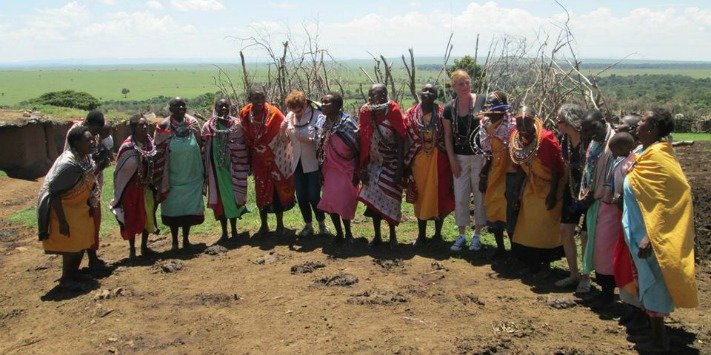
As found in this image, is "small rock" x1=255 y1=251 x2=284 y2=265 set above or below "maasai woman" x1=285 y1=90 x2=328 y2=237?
below

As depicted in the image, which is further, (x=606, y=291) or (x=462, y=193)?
(x=462, y=193)

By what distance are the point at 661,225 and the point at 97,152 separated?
16.2 ft

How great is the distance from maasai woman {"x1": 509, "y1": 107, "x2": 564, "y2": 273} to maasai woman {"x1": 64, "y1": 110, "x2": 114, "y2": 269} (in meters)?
3.79

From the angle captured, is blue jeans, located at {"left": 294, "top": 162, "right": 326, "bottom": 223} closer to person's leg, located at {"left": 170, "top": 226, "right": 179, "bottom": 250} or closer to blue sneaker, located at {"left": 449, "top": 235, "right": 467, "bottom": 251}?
person's leg, located at {"left": 170, "top": 226, "right": 179, "bottom": 250}

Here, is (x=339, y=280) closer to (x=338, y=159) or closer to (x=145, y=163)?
(x=338, y=159)

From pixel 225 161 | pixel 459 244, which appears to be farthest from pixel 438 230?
pixel 225 161

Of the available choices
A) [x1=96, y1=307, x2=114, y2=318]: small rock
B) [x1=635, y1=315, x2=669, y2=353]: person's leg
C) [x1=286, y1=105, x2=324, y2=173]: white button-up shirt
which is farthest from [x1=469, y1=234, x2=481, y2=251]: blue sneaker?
[x1=96, y1=307, x2=114, y2=318]: small rock

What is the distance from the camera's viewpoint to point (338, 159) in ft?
20.9

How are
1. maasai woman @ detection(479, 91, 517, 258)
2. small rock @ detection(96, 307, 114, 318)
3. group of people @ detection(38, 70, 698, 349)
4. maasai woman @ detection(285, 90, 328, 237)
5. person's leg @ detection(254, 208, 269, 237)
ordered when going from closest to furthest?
group of people @ detection(38, 70, 698, 349) → small rock @ detection(96, 307, 114, 318) → maasai woman @ detection(479, 91, 517, 258) → maasai woman @ detection(285, 90, 328, 237) → person's leg @ detection(254, 208, 269, 237)

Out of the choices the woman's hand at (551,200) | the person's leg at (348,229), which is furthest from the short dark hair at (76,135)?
the woman's hand at (551,200)

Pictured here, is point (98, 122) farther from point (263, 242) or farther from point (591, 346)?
point (591, 346)

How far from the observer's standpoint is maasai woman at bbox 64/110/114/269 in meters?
5.77

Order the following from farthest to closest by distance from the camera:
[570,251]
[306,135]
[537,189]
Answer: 1. [306,135]
2. [537,189]
3. [570,251]

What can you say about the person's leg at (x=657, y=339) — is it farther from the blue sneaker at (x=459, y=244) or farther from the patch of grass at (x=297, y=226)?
the blue sneaker at (x=459, y=244)
